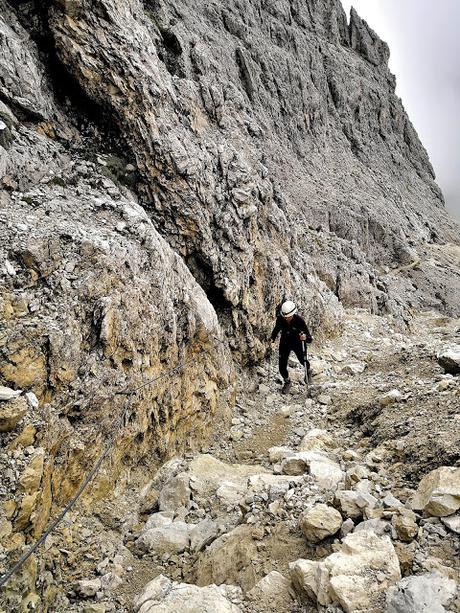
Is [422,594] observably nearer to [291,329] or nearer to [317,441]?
[317,441]

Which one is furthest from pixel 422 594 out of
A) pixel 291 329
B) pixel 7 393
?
pixel 291 329

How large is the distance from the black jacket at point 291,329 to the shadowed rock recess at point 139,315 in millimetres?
1249

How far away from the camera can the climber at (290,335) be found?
11.0 metres

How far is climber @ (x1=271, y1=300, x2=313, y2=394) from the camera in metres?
11.0

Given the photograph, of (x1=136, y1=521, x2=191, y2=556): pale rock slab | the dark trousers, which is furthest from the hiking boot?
(x1=136, y1=521, x2=191, y2=556): pale rock slab

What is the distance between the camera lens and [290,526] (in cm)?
498

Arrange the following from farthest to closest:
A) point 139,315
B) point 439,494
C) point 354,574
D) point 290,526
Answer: point 139,315 → point 290,526 → point 439,494 → point 354,574

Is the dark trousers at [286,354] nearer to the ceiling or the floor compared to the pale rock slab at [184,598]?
nearer to the ceiling

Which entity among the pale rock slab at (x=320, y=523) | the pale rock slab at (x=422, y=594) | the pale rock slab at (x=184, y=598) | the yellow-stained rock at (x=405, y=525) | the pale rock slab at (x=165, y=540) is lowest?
the pale rock slab at (x=165, y=540)

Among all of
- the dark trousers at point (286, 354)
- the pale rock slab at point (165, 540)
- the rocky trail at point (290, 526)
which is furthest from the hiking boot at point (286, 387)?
the pale rock slab at point (165, 540)

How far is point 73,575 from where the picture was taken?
489 cm

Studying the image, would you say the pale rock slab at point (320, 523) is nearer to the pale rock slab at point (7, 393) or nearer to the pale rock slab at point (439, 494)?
the pale rock slab at point (439, 494)

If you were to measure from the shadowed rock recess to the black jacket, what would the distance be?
1249 mm

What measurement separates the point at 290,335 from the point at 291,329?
0.18 metres
